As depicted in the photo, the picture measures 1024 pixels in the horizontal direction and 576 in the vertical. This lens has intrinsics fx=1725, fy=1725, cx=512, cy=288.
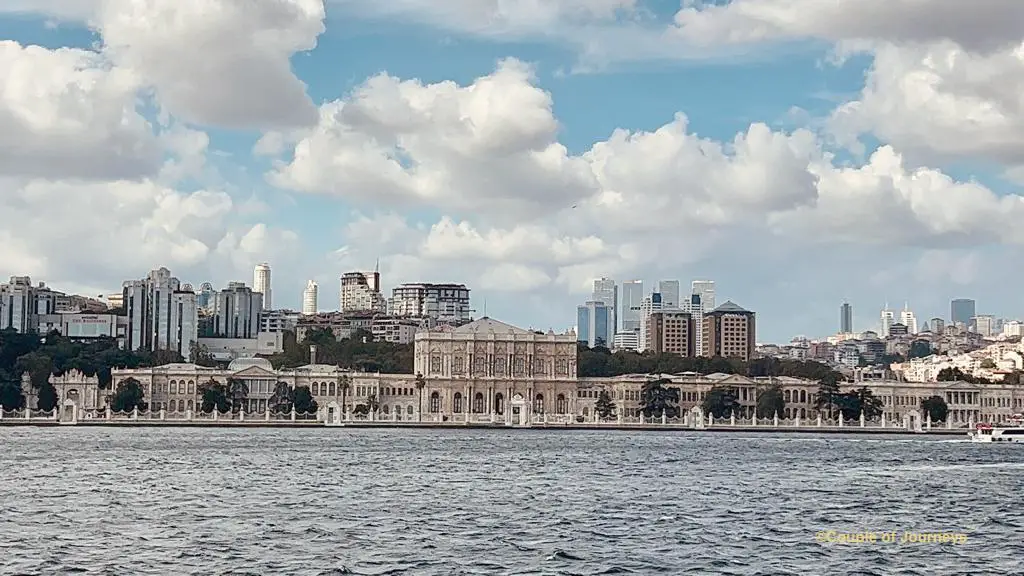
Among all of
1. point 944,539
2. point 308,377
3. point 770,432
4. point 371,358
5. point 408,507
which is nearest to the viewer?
point 944,539

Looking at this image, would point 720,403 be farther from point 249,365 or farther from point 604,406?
point 249,365

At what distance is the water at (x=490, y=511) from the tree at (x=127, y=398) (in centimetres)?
4706

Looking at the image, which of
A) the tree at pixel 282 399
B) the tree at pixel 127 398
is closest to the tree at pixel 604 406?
the tree at pixel 282 399

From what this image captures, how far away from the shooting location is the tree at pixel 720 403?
136 metres

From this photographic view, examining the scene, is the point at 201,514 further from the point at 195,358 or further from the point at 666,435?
the point at 195,358

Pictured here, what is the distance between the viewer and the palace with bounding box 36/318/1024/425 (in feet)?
451

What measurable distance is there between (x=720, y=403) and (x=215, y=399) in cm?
3919

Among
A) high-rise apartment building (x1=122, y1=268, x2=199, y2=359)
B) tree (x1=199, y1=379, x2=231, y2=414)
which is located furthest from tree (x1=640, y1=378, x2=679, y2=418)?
high-rise apartment building (x1=122, y1=268, x2=199, y2=359)

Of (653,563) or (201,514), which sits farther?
(201,514)

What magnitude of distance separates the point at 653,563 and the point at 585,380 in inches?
4441

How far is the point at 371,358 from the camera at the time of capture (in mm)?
156875

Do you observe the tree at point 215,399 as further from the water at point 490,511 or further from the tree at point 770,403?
the water at point 490,511

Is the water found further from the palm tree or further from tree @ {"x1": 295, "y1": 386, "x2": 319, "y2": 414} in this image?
the palm tree

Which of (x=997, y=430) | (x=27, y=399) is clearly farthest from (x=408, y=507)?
(x=27, y=399)
